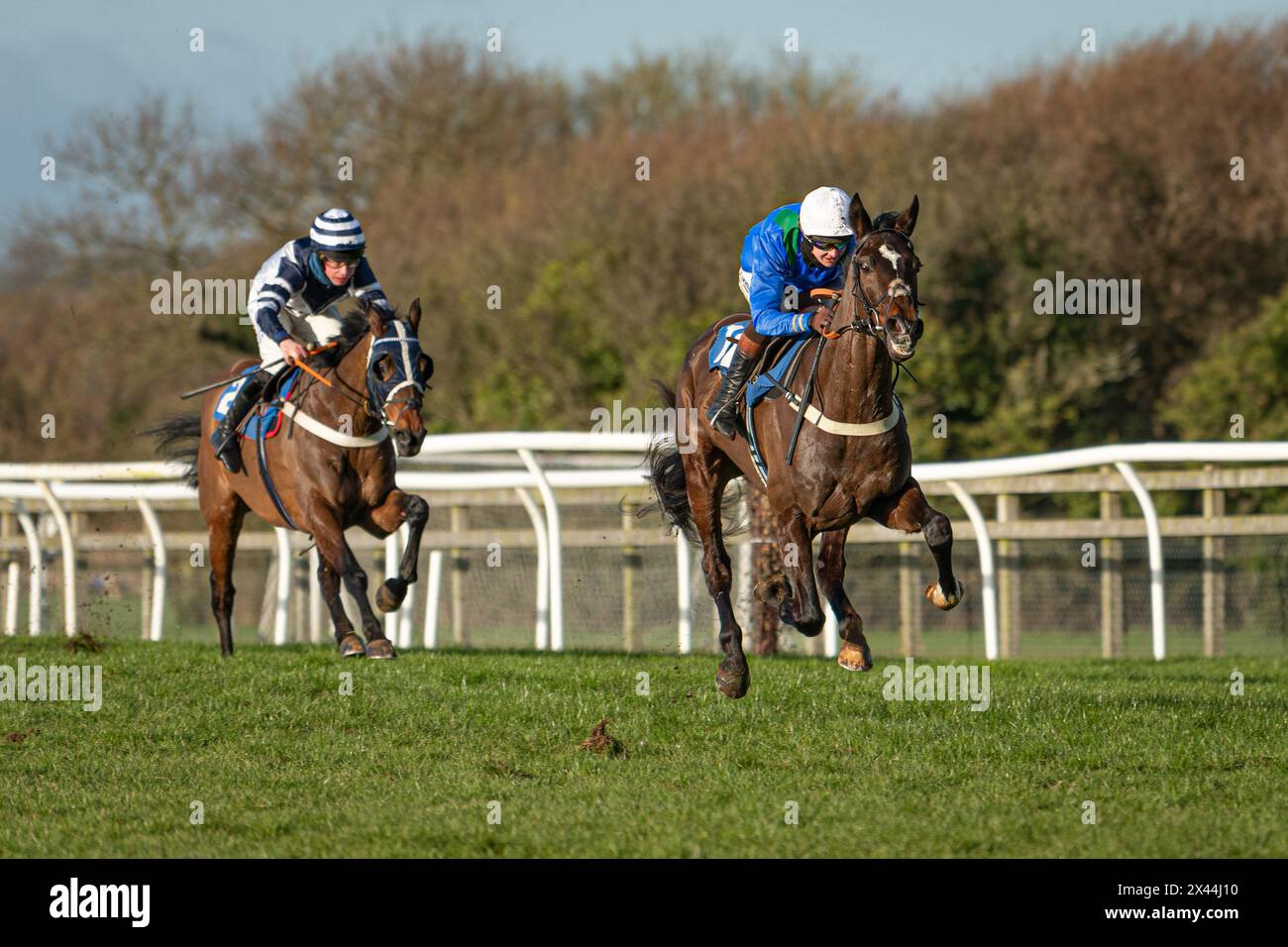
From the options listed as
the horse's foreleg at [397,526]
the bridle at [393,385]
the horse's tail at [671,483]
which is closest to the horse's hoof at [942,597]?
the horse's tail at [671,483]

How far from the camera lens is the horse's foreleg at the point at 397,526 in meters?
8.89

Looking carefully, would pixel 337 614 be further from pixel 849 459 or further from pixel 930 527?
pixel 930 527

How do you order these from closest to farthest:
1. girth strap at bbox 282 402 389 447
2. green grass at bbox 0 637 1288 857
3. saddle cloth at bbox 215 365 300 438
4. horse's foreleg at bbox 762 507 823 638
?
green grass at bbox 0 637 1288 857
horse's foreleg at bbox 762 507 823 638
girth strap at bbox 282 402 389 447
saddle cloth at bbox 215 365 300 438

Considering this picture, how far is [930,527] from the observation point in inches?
272

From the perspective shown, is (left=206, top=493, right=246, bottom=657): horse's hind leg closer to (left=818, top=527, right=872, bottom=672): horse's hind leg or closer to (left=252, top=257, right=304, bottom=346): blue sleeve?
(left=252, top=257, right=304, bottom=346): blue sleeve

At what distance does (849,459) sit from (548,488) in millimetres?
3918

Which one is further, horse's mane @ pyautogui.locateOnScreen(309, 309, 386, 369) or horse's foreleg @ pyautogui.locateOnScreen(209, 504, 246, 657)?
horse's foreleg @ pyautogui.locateOnScreen(209, 504, 246, 657)

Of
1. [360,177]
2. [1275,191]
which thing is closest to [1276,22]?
[1275,191]

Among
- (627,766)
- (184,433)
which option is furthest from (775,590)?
(184,433)

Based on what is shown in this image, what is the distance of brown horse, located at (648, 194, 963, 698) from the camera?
657cm

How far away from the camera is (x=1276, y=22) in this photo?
24844mm

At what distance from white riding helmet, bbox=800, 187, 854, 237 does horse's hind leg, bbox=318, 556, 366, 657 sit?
3.17 meters

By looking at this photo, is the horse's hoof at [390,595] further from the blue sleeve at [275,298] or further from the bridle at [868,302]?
the bridle at [868,302]

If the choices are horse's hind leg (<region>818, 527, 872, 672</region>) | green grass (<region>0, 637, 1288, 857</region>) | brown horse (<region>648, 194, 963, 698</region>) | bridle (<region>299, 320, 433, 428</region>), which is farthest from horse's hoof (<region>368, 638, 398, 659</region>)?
horse's hind leg (<region>818, 527, 872, 672</region>)
